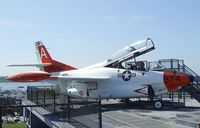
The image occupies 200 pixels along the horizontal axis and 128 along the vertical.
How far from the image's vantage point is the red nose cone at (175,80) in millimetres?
17688

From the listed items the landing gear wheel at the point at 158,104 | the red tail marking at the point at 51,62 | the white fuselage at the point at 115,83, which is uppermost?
the red tail marking at the point at 51,62

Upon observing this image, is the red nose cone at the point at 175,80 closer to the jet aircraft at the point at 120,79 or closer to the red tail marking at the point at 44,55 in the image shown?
the jet aircraft at the point at 120,79

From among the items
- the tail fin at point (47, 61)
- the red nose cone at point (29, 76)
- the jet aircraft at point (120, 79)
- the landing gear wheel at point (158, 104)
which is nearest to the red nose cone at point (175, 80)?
the jet aircraft at point (120, 79)

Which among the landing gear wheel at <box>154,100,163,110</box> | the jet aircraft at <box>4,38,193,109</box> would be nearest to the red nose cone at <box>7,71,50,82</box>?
the jet aircraft at <box>4,38,193,109</box>

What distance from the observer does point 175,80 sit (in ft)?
58.1

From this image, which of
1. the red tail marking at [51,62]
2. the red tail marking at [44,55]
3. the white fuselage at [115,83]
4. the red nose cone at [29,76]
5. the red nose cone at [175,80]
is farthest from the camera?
the red tail marking at [44,55]

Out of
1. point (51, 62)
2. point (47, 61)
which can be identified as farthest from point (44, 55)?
point (51, 62)

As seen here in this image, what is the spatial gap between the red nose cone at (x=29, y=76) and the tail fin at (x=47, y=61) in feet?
19.2

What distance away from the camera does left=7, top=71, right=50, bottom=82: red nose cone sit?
16578 millimetres

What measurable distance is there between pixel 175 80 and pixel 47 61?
9949 millimetres

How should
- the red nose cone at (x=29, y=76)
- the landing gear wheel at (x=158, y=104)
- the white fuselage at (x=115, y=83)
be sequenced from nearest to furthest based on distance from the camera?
the red nose cone at (x=29, y=76), the landing gear wheel at (x=158, y=104), the white fuselage at (x=115, y=83)

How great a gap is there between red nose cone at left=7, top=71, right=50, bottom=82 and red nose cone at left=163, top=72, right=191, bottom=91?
18.8 ft

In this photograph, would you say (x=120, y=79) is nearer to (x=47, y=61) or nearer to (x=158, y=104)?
(x=158, y=104)

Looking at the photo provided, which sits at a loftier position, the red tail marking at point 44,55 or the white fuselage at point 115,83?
the red tail marking at point 44,55
